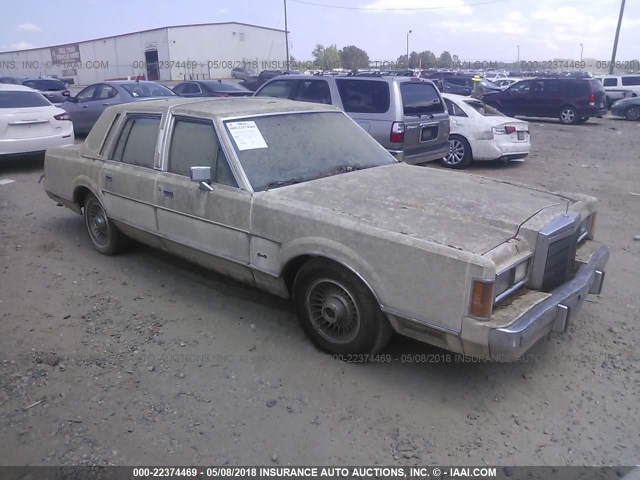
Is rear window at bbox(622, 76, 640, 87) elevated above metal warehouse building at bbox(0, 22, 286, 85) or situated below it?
below

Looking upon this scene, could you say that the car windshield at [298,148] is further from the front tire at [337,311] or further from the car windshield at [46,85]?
the car windshield at [46,85]

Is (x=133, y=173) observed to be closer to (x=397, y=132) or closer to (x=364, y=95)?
(x=397, y=132)

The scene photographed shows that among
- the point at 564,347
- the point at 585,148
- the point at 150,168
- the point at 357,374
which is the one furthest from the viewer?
the point at 585,148

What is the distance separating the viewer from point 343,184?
Result: 3844 millimetres

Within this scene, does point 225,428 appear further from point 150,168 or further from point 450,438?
point 150,168

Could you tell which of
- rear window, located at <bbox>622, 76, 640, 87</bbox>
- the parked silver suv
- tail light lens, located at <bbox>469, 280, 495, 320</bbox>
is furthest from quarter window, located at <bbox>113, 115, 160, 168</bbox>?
rear window, located at <bbox>622, 76, 640, 87</bbox>

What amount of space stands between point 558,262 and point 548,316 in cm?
49

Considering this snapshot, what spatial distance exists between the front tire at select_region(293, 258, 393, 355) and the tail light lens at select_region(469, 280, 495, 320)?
0.61m

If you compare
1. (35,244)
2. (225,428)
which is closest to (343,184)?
(225,428)

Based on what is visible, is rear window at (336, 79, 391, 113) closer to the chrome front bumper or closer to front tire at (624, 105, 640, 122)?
the chrome front bumper

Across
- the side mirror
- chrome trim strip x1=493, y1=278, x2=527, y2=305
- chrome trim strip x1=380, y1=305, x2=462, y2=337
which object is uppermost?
the side mirror

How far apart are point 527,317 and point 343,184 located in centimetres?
163

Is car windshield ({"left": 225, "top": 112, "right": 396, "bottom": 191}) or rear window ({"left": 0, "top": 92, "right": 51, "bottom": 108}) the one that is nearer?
car windshield ({"left": 225, "top": 112, "right": 396, "bottom": 191})

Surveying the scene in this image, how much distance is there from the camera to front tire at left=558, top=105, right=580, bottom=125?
18.2 metres
